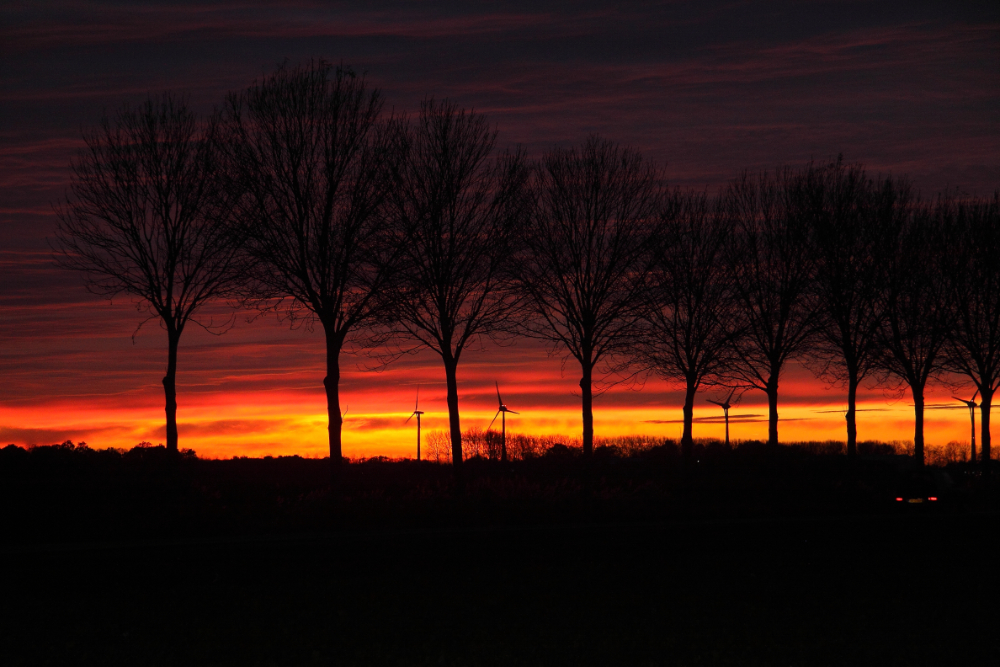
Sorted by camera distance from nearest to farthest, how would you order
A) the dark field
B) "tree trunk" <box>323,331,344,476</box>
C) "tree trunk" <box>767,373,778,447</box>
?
1. the dark field
2. "tree trunk" <box>323,331,344,476</box>
3. "tree trunk" <box>767,373,778,447</box>

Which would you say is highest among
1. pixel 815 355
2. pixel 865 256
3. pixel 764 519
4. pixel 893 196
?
pixel 893 196

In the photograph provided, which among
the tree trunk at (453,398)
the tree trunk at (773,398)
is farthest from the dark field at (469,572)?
the tree trunk at (773,398)

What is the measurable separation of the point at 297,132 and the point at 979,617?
2567cm

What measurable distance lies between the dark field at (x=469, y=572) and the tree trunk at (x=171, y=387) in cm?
238

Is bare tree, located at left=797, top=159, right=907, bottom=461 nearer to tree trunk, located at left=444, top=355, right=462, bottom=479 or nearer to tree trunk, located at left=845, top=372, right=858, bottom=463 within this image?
tree trunk, located at left=845, top=372, right=858, bottom=463

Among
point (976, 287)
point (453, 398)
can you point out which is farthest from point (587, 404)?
point (976, 287)

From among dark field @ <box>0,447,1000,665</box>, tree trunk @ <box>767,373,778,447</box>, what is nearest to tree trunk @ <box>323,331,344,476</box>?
dark field @ <box>0,447,1000,665</box>

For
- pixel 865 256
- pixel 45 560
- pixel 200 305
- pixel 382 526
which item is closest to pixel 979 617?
pixel 382 526

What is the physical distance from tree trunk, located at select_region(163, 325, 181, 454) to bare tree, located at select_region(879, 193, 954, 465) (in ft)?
113

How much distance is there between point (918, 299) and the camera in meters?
47.7

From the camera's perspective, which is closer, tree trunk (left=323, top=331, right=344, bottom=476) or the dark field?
the dark field

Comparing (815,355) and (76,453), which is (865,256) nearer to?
(815,355)

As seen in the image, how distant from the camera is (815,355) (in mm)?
48375

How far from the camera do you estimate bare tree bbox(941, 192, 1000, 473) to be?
155 ft
